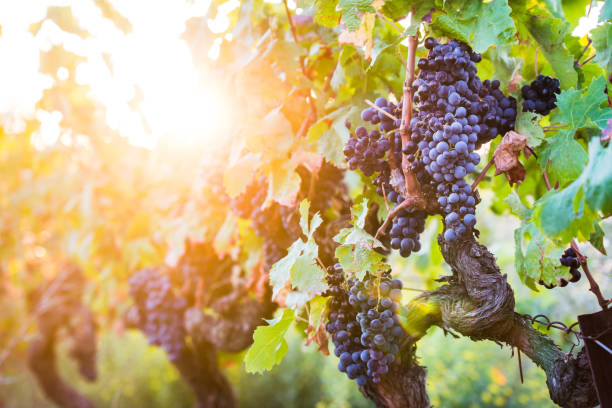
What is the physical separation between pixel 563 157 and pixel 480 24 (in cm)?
33

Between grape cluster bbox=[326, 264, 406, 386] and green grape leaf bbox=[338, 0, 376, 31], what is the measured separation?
57 centimetres

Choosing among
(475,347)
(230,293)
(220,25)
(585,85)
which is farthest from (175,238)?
(475,347)

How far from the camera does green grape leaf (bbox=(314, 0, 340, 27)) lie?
1.04 m

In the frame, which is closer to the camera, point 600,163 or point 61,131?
point 600,163

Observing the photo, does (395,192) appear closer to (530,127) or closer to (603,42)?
(530,127)

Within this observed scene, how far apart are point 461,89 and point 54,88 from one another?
280 centimetres

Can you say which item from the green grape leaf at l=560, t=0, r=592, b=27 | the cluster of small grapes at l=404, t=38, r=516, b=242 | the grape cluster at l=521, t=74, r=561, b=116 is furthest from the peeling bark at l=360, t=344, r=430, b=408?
the green grape leaf at l=560, t=0, r=592, b=27

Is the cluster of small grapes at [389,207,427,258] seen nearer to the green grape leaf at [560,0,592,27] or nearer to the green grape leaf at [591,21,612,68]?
the green grape leaf at [591,21,612,68]

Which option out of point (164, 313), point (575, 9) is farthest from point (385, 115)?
point (164, 313)

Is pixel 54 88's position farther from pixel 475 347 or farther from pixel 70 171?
pixel 475 347

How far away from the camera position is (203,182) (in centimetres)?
179

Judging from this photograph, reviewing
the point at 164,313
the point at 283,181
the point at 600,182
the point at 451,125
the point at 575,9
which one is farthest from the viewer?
the point at 164,313

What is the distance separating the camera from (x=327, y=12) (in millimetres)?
1059

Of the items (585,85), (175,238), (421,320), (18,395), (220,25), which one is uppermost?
(18,395)
